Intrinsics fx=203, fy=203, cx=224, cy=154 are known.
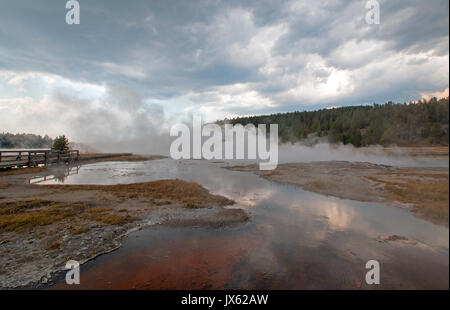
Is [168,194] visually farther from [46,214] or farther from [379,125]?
[379,125]

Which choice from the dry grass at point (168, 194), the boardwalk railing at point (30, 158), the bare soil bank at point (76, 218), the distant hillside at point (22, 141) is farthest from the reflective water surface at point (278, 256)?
the distant hillside at point (22, 141)

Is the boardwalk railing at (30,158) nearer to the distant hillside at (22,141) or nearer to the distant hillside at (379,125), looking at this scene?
the distant hillside at (379,125)

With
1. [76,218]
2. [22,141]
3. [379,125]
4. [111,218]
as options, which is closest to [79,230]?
[111,218]

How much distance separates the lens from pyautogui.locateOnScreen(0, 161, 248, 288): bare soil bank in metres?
7.05

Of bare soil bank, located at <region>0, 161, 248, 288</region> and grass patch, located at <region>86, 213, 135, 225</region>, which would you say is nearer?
bare soil bank, located at <region>0, 161, 248, 288</region>

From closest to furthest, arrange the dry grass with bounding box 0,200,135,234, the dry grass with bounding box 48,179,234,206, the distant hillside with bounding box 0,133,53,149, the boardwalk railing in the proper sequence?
the dry grass with bounding box 0,200,135,234 < the dry grass with bounding box 48,179,234,206 < the boardwalk railing < the distant hillside with bounding box 0,133,53,149

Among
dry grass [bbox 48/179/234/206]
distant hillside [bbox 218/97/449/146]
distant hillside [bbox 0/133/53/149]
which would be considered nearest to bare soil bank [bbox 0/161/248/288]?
dry grass [bbox 48/179/234/206]

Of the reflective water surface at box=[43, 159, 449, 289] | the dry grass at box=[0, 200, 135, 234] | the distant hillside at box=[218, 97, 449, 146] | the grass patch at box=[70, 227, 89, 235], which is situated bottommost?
the reflective water surface at box=[43, 159, 449, 289]

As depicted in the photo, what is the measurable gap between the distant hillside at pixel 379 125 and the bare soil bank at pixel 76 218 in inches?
335

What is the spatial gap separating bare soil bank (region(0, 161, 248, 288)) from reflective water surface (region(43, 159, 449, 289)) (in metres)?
0.99

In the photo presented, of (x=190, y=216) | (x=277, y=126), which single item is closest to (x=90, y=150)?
(x=277, y=126)

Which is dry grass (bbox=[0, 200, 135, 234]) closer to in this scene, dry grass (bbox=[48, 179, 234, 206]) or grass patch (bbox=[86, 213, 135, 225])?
grass patch (bbox=[86, 213, 135, 225])
